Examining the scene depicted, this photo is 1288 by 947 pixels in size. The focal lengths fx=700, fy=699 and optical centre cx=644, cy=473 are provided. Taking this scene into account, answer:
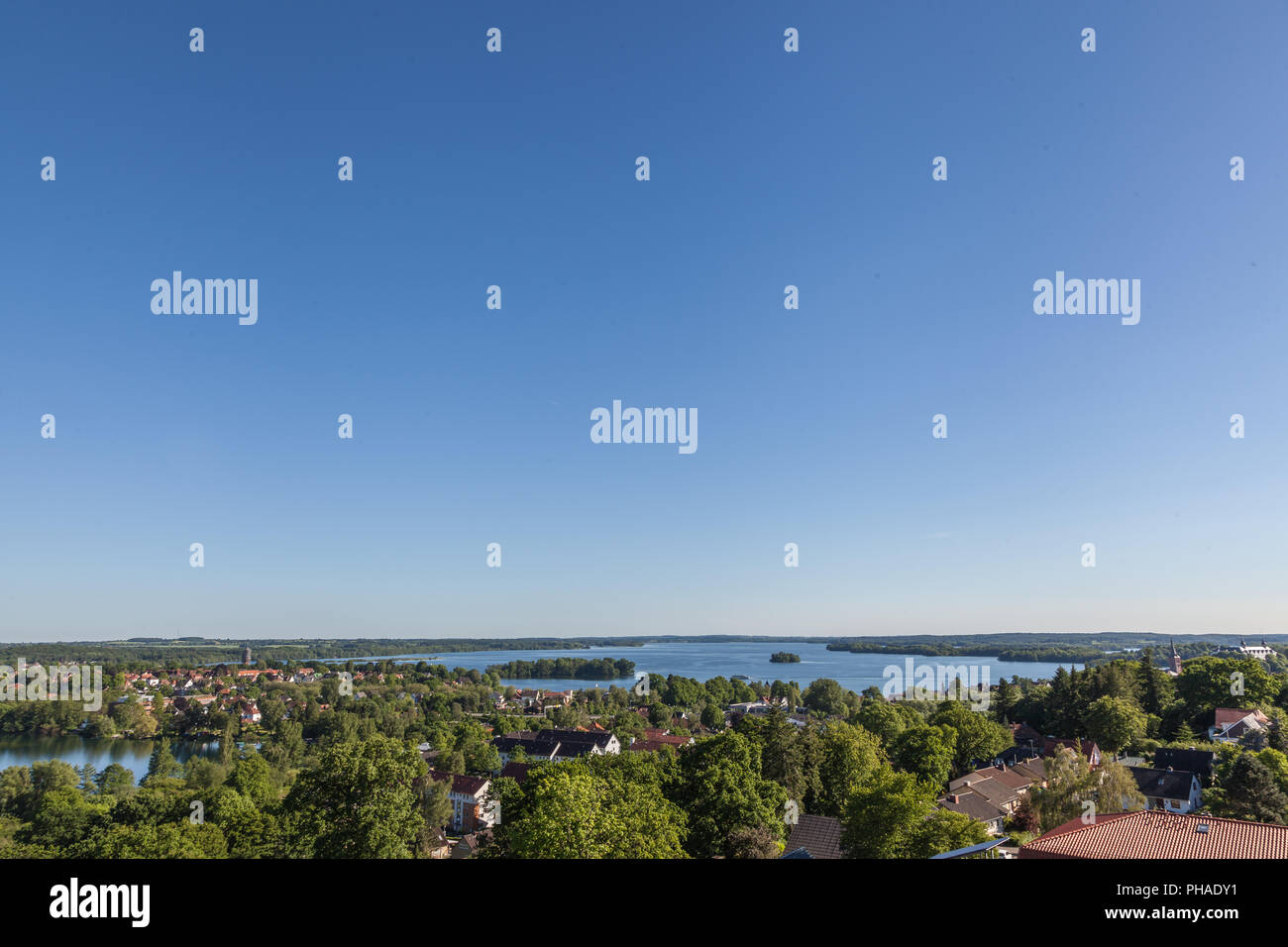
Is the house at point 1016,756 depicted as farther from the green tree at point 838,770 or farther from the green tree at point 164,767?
the green tree at point 164,767

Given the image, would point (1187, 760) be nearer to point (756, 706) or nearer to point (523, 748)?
point (523, 748)

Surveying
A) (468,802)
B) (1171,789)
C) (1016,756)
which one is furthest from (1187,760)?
(468,802)

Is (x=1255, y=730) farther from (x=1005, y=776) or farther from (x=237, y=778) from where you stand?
(x=237, y=778)

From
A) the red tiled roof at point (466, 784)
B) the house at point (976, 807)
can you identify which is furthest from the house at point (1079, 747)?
the red tiled roof at point (466, 784)

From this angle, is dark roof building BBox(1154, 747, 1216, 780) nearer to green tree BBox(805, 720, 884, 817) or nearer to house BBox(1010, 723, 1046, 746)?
house BBox(1010, 723, 1046, 746)

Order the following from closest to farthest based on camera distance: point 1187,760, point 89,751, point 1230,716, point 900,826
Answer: point 900,826 < point 1187,760 < point 1230,716 < point 89,751

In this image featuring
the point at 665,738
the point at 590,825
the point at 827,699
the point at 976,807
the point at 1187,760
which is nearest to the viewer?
the point at 590,825
